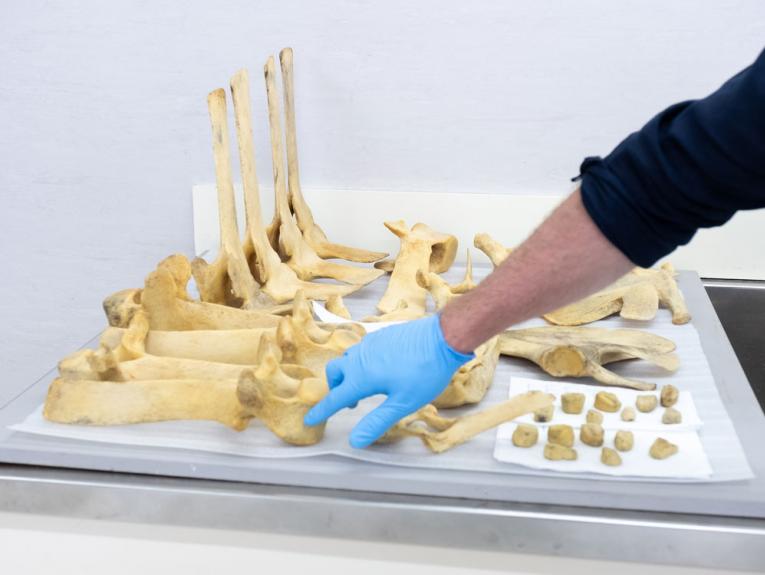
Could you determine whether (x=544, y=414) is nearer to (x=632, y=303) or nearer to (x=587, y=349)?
(x=587, y=349)

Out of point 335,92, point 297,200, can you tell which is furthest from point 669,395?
point 335,92

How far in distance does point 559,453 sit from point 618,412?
0.16m

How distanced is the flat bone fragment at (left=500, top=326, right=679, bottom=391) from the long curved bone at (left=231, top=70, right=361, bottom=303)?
0.32 metres

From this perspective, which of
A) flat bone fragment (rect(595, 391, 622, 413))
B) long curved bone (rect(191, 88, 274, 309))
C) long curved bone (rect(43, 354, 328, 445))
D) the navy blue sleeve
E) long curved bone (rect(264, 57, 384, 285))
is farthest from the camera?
long curved bone (rect(264, 57, 384, 285))

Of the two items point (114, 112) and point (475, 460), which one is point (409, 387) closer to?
point (475, 460)

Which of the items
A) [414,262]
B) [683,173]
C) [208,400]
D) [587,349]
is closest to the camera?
[683,173]

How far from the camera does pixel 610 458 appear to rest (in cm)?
96

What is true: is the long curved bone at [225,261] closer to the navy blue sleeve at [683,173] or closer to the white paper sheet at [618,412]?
the white paper sheet at [618,412]

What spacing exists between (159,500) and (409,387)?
0.92ft

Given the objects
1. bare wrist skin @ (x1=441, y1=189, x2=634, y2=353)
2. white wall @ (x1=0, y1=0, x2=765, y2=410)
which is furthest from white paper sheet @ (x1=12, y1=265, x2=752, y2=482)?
white wall @ (x1=0, y1=0, x2=765, y2=410)

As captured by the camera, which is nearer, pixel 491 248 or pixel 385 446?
pixel 385 446

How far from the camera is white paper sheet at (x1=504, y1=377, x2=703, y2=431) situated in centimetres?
105

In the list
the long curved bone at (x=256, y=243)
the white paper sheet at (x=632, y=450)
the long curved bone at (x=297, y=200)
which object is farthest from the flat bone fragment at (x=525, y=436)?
the long curved bone at (x=297, y=200)

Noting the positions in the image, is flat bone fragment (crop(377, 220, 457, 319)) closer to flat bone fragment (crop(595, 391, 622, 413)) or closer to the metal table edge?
flat bone fragment (crop(595, 391, 622, 413))
